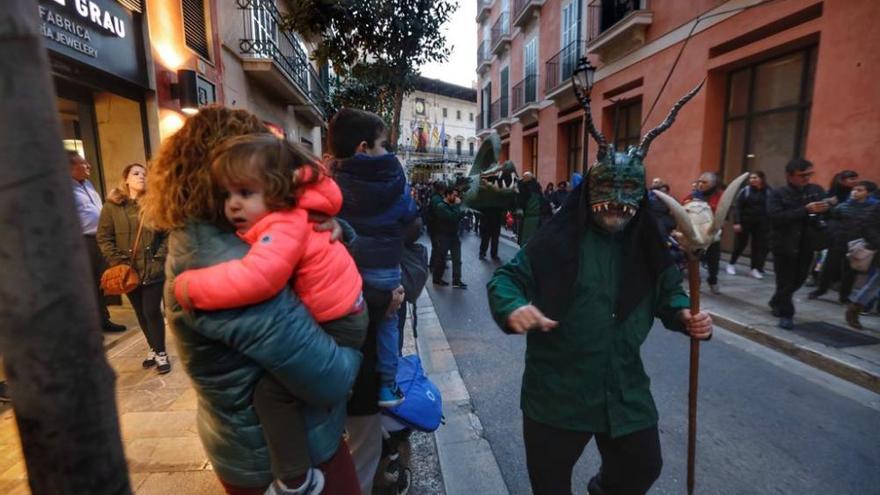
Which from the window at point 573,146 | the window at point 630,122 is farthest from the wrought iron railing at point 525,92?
the window at point 630,122

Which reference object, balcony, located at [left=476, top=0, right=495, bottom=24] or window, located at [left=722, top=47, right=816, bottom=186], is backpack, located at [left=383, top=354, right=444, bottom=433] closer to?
window, located at [left=722, top=47, right=816, bottom=186]

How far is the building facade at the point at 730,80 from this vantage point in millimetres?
6496

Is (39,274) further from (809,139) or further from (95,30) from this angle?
(809,139)

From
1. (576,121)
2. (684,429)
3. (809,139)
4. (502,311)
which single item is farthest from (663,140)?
(502,311)

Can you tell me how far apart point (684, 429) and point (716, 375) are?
1226 mm

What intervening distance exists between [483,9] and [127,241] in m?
27.6

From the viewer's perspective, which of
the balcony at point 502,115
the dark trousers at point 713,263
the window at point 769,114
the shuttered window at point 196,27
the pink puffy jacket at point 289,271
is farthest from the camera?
the balcony at point 502,115

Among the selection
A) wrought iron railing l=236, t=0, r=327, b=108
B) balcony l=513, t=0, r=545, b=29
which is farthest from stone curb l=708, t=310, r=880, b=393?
balcony l=513, t=0, r=545, b=29

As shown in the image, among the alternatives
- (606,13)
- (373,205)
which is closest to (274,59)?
(606,13)

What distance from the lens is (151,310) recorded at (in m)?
3.88

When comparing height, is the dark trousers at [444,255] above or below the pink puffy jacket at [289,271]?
below

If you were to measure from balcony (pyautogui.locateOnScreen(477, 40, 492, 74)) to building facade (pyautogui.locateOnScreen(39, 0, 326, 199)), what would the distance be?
1932 cm

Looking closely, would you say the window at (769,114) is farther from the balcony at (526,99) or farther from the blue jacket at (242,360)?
the balcony at (526,99)

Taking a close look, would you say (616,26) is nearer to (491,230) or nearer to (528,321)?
(491,230)
